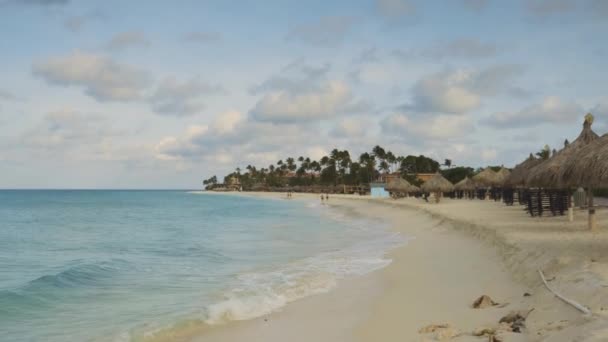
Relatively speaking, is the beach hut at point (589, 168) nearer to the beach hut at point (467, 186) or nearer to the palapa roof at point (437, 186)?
the palapa roof at point (437, 186)

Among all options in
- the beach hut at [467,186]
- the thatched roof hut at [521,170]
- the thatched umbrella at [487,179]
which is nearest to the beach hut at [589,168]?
the thatched roof hut at [521,170]

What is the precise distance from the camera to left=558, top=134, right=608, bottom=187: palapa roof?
10047 mm

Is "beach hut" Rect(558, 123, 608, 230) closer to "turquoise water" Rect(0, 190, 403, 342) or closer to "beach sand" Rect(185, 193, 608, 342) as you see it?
"beach sand" Rect(185, 193, 608, 342)

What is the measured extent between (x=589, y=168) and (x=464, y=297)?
5.08m

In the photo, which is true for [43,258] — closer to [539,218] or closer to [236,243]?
[236,243]

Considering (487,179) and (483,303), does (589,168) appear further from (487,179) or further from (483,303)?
(487,179)

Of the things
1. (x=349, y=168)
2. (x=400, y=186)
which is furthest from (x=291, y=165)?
(x=400, y=186)

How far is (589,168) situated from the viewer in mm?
10453

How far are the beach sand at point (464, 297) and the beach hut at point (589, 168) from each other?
3.91ft

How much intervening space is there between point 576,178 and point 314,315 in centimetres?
689

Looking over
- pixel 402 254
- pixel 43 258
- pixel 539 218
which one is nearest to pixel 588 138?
pixel 539 218

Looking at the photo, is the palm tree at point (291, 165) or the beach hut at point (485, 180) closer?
the beach hut at point (485, 180)

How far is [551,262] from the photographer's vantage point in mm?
7914

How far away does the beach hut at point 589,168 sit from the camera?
1005cm
